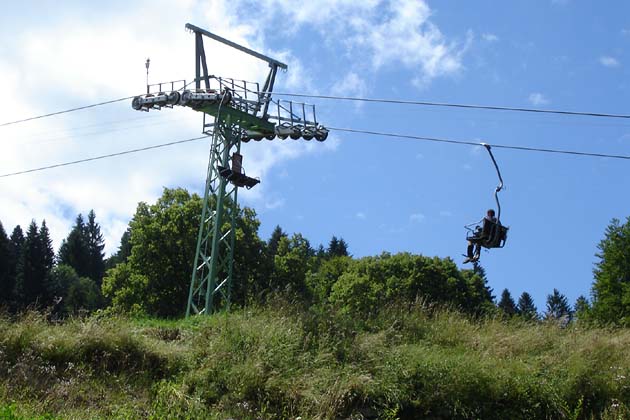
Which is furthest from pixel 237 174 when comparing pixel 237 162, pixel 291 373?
pixel 291 373

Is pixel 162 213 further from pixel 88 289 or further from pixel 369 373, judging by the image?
pixel 88 289

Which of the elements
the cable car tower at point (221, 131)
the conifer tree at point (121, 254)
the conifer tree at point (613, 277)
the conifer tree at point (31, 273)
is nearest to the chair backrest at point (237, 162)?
the cable car tower at point (221, 131)

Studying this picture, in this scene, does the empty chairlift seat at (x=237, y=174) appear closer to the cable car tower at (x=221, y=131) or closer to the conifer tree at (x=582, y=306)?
the cable car tower at (x=221, y=131)

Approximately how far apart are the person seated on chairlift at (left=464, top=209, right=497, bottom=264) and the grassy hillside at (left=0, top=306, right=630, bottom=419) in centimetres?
232

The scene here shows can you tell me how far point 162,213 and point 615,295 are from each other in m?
25.1

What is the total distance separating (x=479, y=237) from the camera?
16.1 meters

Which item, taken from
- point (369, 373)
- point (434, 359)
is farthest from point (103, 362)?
point (434, 359)

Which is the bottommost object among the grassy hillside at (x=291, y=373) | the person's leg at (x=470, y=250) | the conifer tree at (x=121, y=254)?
the grassy hillside at (x=291, y=373)

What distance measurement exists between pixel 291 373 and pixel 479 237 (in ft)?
15.2

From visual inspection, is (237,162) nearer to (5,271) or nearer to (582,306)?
(582,306)

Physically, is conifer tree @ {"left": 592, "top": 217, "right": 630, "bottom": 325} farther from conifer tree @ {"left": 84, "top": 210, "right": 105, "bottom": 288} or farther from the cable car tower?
conifer tree @ {"left": 84, "top": 210, "right": 105, "bottom": 288}

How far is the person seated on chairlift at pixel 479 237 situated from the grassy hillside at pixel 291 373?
7.61ft

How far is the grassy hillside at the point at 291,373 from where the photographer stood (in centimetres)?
A: 1534

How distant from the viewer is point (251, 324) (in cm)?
1759
